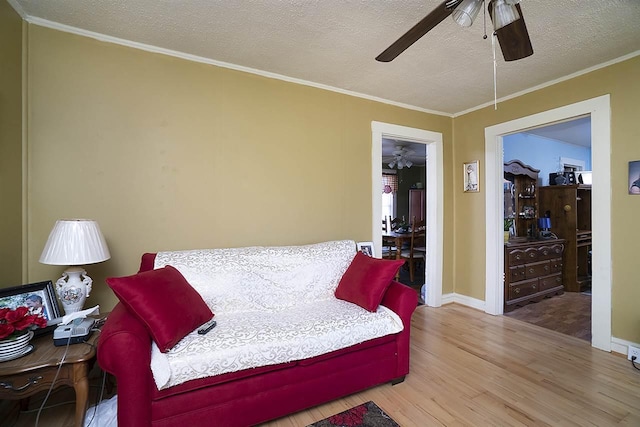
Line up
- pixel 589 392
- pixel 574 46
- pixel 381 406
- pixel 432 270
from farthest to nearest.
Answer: pixel 432 270, pixel 574 46, pixel 589 392, pixel 381 406

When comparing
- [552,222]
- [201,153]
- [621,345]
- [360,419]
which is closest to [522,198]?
[552,222]

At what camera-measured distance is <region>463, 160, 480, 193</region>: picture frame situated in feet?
11.8

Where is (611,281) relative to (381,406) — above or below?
above

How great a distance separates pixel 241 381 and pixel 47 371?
91cm

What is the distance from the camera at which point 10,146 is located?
1.86 meters

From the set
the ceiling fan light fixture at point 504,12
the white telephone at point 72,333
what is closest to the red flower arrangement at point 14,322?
the white telephone at point 72,333

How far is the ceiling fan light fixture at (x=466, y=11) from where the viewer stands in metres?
1.31

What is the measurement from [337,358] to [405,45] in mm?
1900

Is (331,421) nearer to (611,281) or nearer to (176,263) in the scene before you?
(176,263)

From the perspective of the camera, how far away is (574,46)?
7.51 ft

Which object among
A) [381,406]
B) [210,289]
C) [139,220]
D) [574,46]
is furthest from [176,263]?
[574,46]

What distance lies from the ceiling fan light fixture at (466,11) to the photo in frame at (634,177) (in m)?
2.20

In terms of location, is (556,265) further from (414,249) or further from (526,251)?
(414,249)

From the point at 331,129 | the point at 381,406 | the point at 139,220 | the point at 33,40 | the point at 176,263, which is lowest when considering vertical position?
the point at 381,406
